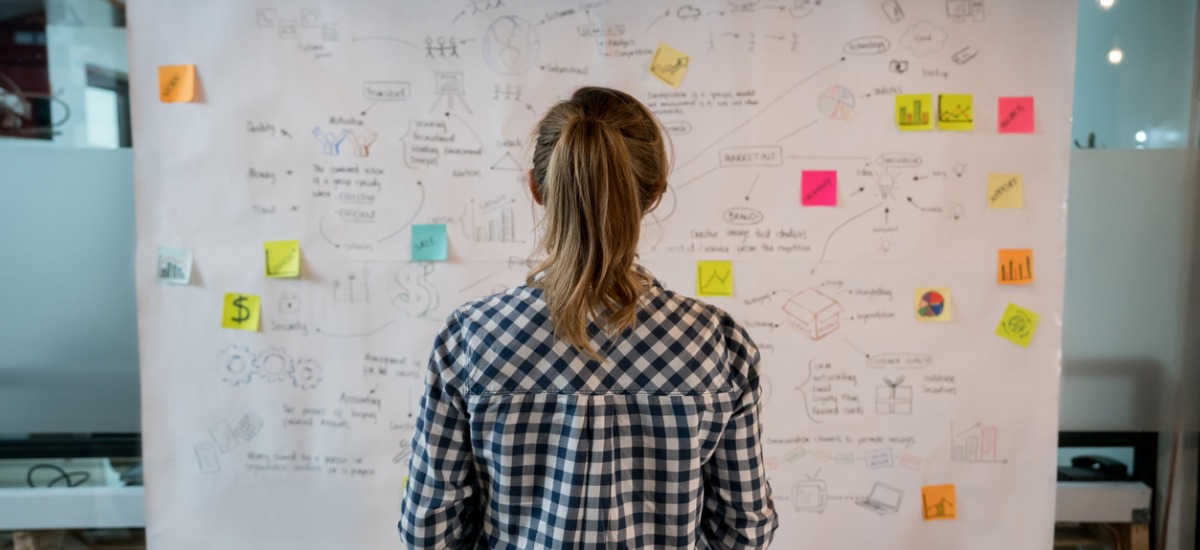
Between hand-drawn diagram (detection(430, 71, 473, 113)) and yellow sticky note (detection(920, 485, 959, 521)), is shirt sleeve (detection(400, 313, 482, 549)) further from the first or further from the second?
yellow sticky note (detection(920, 485, 959, 521))

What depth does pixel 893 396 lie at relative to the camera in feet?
6.10

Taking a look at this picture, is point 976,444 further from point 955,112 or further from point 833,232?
point 955,112

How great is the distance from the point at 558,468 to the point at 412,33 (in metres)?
1.22

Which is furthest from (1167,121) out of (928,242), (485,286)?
(485,286)

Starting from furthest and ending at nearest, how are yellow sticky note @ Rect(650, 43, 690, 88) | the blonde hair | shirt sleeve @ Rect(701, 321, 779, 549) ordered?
1. yellow sticky note @ Rect(650, 43, 690, 88)
2. shirt sleeve @ Rect(701, 321, 779, 549)
3. the blonde hair

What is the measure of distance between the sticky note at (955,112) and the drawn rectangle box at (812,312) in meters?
0.49

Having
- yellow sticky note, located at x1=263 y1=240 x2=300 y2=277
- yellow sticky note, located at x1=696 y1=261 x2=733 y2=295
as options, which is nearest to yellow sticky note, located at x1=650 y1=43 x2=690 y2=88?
yellow sticky note, located at x1=696 y1=261 x2=733 y2=295

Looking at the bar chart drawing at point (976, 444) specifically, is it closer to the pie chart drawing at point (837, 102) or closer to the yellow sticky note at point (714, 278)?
the yellow sticky note at point (714, 278)

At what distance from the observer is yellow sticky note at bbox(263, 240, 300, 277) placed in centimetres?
185

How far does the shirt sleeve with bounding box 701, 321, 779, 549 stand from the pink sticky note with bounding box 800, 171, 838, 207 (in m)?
0.82

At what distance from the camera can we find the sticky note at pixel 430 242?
183 cm

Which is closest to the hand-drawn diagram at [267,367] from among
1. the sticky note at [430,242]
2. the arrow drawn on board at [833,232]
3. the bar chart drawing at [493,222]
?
the sticky note at [430,242]

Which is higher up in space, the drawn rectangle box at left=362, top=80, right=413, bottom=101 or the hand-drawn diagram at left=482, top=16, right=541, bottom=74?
the hand-drawn diagram at left=482, top=16, right=541, bottom=74

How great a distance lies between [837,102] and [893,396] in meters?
0.72
